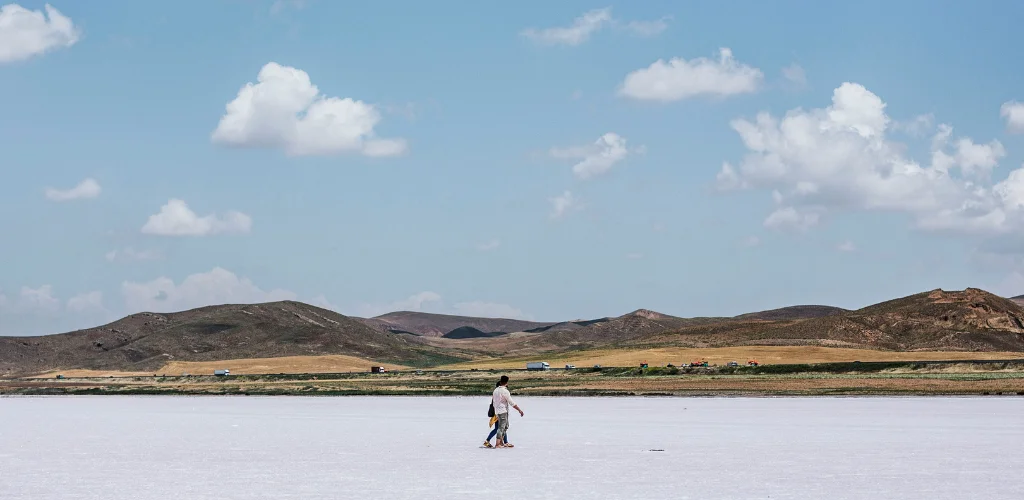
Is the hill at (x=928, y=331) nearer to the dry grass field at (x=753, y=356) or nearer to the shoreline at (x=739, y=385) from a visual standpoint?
the dry grass field at (x=753, y=356)
